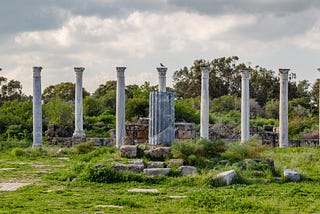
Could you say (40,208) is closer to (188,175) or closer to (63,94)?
(188,175)

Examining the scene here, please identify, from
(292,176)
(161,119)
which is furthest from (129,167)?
(161,119)

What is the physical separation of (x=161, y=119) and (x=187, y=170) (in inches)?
185

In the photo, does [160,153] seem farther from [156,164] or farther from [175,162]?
[156,164]

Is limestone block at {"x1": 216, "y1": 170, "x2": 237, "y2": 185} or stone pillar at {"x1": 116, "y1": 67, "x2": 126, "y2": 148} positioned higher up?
stone pillar at {"x1": 116, "y1": 67, "x2": 126, "y2": 148}

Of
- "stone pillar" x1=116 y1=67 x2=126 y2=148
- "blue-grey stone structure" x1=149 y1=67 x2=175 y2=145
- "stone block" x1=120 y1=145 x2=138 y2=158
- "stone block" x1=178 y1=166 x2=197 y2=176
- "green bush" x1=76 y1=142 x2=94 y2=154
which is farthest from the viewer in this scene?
Result: "stone pillar" x1=116 y1=67 x2=126 y2=148

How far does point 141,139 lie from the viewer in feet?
86.6

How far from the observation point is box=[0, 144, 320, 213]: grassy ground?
977cm

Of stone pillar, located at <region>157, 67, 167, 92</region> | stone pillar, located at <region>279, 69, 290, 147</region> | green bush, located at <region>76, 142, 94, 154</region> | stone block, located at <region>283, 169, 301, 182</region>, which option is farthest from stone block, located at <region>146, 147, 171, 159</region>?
stone pillar, located at <region>279, 69, 290, 147</region>

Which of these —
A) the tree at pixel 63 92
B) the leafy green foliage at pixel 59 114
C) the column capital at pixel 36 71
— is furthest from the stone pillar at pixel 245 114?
the tree at pixel 63 92

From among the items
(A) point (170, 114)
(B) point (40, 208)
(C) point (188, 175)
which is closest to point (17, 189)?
(B) point (40, 208)

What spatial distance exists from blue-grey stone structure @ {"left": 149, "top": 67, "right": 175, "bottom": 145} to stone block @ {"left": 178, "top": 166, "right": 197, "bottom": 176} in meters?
4.20

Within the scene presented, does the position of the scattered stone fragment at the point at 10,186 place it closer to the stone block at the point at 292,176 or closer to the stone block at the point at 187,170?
the stone block at the point at 187,170

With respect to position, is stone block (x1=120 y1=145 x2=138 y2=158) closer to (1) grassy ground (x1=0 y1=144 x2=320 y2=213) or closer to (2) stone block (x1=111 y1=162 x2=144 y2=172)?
(1) grassy ground (x1=0 y1=144 x2=320 y2=213)

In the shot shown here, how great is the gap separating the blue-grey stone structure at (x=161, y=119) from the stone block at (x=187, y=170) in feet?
13.8
